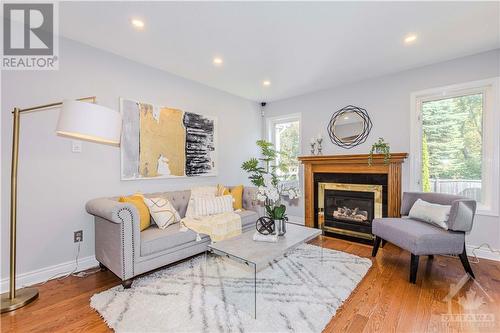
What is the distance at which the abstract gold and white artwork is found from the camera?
2.92m

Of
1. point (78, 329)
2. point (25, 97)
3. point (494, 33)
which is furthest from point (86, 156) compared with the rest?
point (494, 33)

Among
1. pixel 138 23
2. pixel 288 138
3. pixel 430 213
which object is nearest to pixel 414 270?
pixel 430 213

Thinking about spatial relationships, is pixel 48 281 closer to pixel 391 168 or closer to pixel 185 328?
pixel 185 328

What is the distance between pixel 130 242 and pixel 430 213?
3.12 metres

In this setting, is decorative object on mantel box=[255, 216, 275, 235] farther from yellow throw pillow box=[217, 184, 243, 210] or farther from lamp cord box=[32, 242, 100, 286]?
lamp cord box=[32, 242, 100, 286]

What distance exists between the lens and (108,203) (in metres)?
2.17

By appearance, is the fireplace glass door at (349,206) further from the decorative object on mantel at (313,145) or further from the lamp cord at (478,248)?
the lamp cord at (478,248)

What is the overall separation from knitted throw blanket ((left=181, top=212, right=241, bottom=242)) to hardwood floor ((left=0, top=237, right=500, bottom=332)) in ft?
2.89

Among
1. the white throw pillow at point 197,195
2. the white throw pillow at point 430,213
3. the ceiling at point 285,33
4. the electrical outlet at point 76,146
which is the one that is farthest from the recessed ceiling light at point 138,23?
the white throw pillow at point 430,213

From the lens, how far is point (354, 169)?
3637 millimetres

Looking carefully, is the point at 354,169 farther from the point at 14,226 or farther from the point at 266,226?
the point at 14,226

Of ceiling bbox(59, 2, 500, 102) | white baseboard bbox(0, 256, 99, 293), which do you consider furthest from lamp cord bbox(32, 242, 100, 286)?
ceiling bbox(59, 2, 500, 102)

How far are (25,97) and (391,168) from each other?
4.39 m

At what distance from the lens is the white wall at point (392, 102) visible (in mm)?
2820
